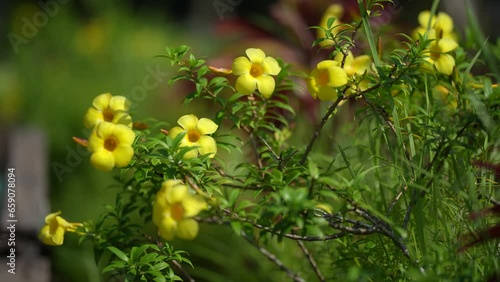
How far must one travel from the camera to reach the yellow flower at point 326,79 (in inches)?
46.0

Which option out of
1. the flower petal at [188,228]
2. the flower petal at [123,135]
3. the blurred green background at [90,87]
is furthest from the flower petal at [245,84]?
the blurred green background at [90,87]

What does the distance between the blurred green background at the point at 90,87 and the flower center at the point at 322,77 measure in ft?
2.17

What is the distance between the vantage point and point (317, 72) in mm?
1199

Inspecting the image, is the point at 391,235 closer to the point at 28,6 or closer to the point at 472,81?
the point at 472,81

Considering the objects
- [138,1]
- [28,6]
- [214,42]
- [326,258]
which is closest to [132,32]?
[214,42]

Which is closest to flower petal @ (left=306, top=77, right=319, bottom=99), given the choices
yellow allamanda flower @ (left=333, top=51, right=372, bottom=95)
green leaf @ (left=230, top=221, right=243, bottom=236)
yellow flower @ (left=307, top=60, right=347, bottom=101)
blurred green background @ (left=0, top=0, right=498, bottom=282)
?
yellow flower @ (left=307, top=60, right=347, bottom=101)

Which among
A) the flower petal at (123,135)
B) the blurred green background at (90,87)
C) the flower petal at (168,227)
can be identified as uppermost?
the flower petal at (123,135)

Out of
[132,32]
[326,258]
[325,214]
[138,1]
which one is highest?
[325,214]

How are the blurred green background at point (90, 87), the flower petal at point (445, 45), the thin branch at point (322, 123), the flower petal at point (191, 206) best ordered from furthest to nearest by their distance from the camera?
the blurred green background at point (90, 87), the flower petal at point (445, 45), the thin branch at point (322, 123), the flower petal at point (191, 206)

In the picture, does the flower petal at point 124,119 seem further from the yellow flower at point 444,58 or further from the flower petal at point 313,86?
the yellow flower at point 444,58

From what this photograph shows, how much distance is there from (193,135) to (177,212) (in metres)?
0.23

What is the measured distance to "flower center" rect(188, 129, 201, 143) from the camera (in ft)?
3.93

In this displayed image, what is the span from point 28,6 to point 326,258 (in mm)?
5246

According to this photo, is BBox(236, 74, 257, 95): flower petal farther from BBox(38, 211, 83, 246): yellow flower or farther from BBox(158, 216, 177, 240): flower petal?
BBox(38, 211, 83, 246): yellow flower
